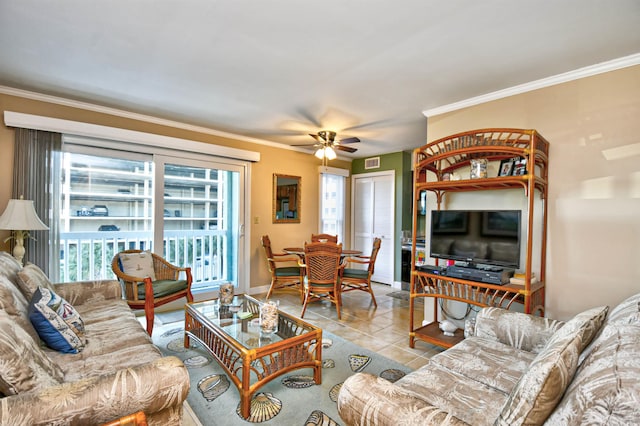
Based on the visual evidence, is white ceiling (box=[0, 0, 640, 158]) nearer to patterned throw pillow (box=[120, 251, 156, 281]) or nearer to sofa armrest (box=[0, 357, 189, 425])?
patterned throw pillow (box=[120, 251, 156, 281])

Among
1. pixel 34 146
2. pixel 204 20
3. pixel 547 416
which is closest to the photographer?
pixel 547 416

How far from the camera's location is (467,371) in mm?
1625

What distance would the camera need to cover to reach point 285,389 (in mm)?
2184

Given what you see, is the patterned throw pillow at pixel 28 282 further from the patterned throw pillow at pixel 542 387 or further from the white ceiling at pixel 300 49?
the patterned throw pillow at pixel 542 387

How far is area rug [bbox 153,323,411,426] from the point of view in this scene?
1.89 metres

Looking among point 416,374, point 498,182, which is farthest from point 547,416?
point 498,182

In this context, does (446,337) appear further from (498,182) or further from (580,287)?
(498,182)

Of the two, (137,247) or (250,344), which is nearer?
(250,344)

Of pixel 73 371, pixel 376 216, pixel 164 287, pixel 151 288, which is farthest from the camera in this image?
pixel 376 216

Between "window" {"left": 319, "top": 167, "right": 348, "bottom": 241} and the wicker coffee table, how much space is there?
3421mm

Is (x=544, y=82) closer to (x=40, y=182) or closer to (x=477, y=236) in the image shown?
(x=477, y=236)

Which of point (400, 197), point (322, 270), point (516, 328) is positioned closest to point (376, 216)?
point (400, 197)

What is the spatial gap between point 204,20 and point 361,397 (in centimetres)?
222

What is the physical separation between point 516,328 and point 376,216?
4.01 m
